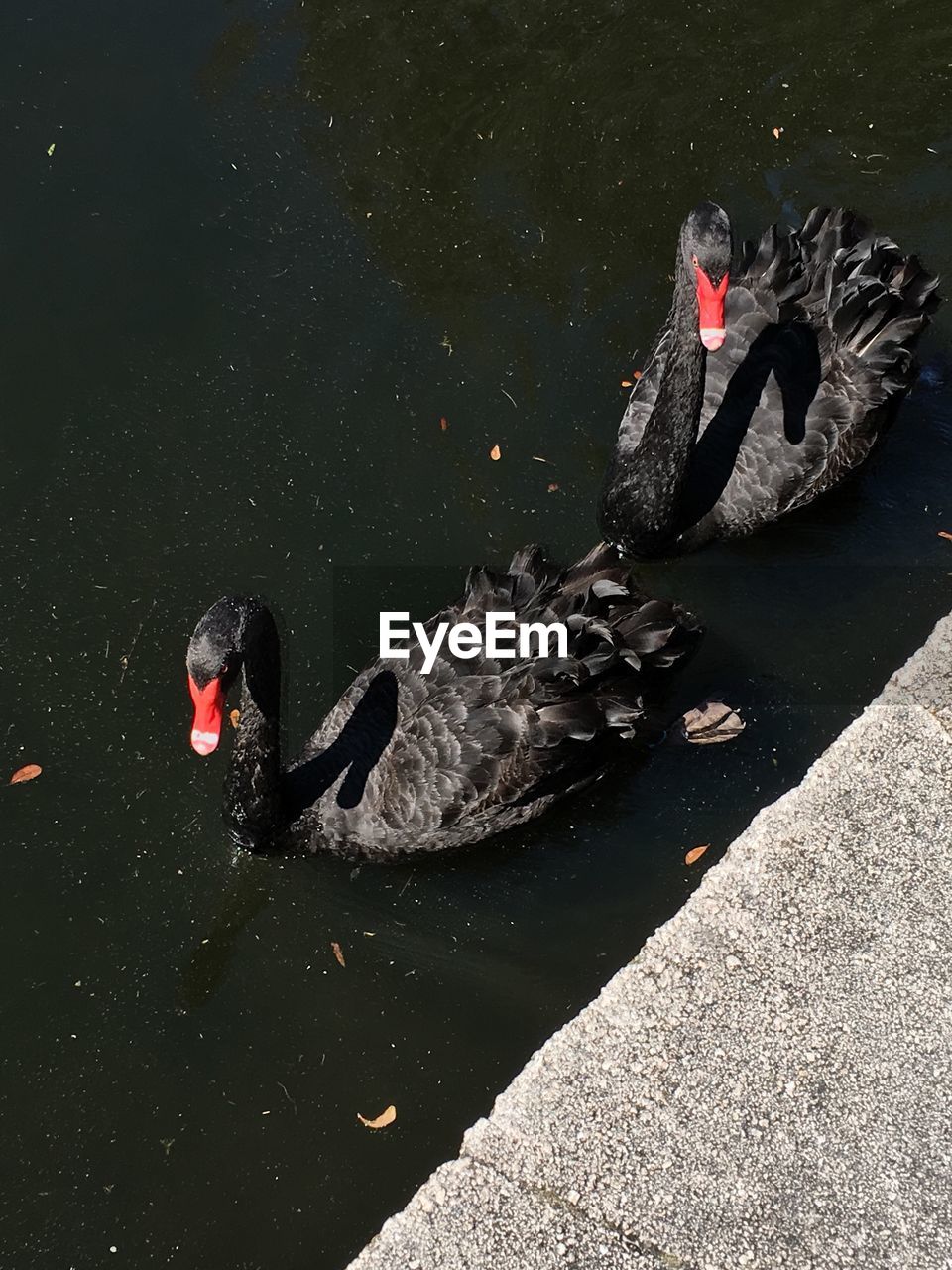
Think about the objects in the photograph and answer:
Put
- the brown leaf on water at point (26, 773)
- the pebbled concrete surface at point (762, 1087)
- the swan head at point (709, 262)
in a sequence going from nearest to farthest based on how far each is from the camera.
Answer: the pebbled concrete surface at point (762, 1087) < the swan head at point (709, 262) < the brown leaf on water at point (26, 773)

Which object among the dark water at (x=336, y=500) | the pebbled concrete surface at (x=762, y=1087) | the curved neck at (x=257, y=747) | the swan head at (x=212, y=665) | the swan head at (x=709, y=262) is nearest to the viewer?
the pebbled concrete surface at (x=762, y=1087)

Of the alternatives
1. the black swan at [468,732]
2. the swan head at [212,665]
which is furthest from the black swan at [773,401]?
the swan head at [212,665]

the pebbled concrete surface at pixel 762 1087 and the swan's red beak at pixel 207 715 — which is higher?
the swan's red beak at pixel 207 715

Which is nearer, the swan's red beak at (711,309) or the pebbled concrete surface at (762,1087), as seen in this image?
the pebbled concrete surface at (762,1087)

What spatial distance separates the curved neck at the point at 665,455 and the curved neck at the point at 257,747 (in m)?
1.84

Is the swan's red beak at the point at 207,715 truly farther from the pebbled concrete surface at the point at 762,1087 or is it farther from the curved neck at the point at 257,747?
the pebbled concrete surface at the point at 762,1087

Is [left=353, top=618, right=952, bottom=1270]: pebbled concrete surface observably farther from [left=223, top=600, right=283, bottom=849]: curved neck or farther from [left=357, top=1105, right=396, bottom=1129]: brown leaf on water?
[left=223, top=600, right=283, bottom=849]: curved neck

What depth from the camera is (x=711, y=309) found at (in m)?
5.51

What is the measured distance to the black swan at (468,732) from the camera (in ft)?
17.2

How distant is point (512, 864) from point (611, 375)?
2771mm

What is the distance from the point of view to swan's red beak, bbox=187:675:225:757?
4.55m

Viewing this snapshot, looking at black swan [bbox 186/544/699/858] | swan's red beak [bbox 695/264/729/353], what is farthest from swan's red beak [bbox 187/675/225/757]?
swan's red beak [bbox 695/264/729/353]

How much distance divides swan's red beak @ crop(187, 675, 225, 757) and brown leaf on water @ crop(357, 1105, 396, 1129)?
4.83ft

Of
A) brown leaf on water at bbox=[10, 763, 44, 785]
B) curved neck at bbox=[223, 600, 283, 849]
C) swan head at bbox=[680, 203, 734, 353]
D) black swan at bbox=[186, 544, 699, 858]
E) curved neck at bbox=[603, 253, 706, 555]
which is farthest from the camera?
curved neck at bbox=[603, 253, 706, 555]
